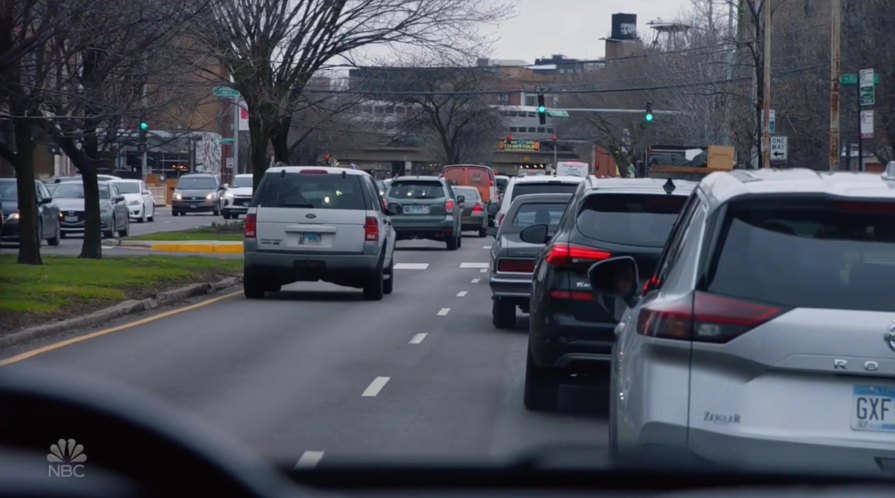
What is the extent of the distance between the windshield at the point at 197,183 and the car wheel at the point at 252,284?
122 ft

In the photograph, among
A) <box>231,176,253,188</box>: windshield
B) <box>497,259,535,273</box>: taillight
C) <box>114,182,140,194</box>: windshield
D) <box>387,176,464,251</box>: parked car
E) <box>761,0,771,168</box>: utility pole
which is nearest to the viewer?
<box>497,259,535,273</box>: taillight

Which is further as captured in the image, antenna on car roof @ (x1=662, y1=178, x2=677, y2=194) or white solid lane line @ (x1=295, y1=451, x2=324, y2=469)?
antenna on car roof @ (x1=662, y1=178, x2=677, y2=194)

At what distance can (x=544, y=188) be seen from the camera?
21.1 metres

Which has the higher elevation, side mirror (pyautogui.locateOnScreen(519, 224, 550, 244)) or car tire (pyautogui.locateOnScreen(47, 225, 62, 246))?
side mirror (pyautogui.locateOnScreen(519, 224, 550, 244))

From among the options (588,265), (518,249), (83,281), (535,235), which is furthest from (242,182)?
(588,265)

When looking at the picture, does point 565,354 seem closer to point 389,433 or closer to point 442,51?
point 389,433

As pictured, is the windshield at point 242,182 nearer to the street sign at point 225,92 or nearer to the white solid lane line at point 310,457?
the street sign at point 225,92

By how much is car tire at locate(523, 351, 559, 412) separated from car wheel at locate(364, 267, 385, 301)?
9.36 metres

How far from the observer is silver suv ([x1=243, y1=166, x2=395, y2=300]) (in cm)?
1920

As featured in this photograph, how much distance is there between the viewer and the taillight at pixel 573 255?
32.1 feet

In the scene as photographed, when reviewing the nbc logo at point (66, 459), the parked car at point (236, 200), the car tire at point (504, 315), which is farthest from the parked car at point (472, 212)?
the nbc logo at point (66, 459)

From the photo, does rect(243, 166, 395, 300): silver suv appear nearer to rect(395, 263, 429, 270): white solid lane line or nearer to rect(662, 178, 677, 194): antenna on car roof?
rect(395, 263, 429, 270): white solid lane line

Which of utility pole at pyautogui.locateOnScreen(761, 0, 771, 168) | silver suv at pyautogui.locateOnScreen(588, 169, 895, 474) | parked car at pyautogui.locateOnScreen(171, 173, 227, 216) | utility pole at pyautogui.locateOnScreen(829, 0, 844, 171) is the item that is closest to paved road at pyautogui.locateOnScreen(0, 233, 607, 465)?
silver suv at pyautogui.locateOnScreen(588, 169, 895, 474)

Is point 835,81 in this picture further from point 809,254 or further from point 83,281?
point 809,254
